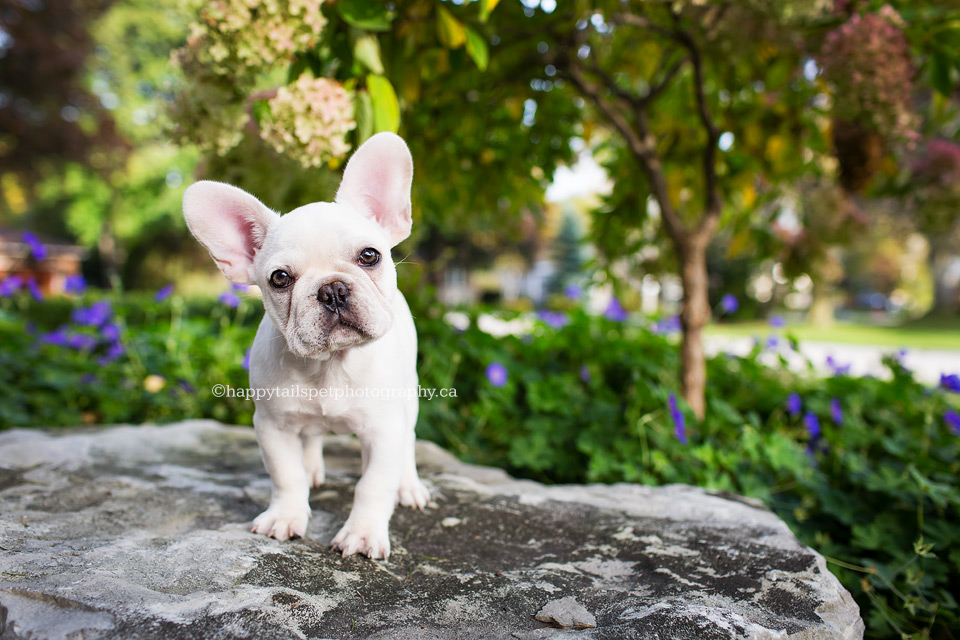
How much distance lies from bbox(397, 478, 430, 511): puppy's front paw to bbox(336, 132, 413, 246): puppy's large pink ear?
39.3 inches

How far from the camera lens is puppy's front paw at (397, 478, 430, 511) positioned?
231 cm

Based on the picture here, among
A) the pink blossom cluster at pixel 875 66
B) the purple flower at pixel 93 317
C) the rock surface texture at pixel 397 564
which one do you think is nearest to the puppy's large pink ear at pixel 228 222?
the rock surface texture at pixel 397 564

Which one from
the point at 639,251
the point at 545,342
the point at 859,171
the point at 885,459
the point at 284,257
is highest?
the point at 859,171

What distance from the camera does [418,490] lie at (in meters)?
2.34

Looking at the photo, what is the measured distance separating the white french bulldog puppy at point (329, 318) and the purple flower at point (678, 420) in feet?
5.32

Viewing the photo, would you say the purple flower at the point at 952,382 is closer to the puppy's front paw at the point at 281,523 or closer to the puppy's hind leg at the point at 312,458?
the puppy's hind leg at the point at 312,458

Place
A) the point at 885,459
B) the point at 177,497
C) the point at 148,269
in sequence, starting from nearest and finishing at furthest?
the point at 177,497 < the point at 885,459 < the point at 148,269

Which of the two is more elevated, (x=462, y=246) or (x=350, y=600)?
(x=462, y=246)

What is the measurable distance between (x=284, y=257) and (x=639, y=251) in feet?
11.9

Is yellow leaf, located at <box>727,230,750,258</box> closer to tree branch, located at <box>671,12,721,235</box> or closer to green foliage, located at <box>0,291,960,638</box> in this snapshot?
tree branch, located at <box>671,12,721,235</box>

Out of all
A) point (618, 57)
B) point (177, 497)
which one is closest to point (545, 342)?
point (618, 57)

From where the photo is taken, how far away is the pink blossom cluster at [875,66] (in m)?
2.51

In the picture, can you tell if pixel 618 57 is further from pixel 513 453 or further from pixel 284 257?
pixel 284 257

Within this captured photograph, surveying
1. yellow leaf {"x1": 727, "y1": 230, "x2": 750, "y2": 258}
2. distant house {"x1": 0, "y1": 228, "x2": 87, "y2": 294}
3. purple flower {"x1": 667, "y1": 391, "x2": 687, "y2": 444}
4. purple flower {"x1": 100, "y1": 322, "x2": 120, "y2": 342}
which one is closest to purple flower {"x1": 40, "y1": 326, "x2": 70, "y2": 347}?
purple flower {"x1": 100, "y1": 322, "x2": 120, "y2": 342}
